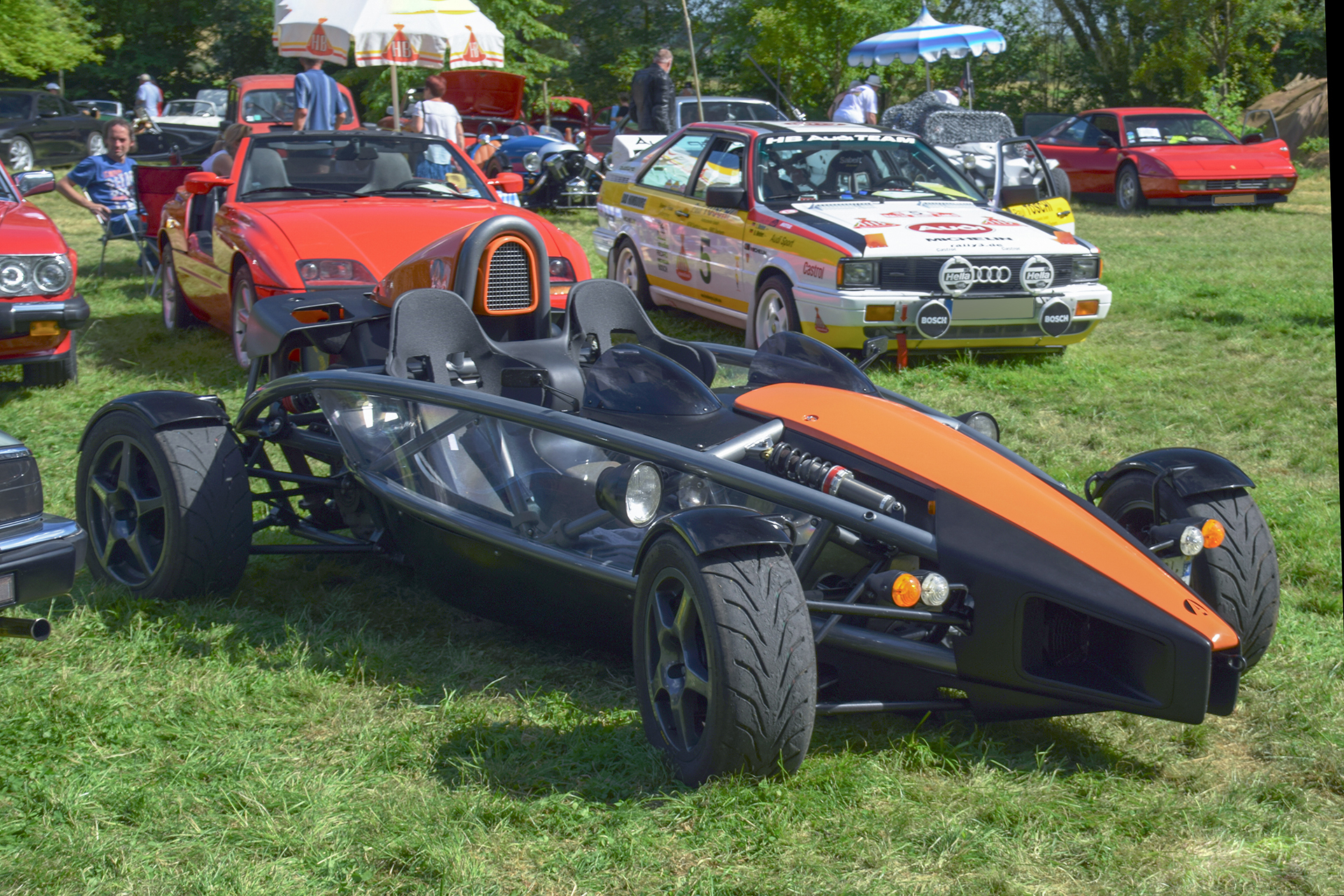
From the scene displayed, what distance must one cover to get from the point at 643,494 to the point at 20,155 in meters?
23.2

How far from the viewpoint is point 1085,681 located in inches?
112

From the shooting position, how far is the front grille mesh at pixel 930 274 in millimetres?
7539

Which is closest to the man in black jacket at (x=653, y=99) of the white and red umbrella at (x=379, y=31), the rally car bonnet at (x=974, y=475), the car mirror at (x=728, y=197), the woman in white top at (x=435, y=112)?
the woman in white top at (x=435, y=112)

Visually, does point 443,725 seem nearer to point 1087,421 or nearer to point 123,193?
point 1087,421

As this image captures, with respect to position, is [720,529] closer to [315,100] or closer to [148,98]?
[315,100]

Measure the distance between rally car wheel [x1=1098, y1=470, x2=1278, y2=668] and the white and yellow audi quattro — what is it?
12.8 feet

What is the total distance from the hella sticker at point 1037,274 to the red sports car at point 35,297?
5409 mm

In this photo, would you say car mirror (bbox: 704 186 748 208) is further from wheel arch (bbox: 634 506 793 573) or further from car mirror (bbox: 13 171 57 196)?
wheel arch (bbox: 634 506 793 573)

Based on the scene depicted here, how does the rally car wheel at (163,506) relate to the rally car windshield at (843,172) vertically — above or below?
below

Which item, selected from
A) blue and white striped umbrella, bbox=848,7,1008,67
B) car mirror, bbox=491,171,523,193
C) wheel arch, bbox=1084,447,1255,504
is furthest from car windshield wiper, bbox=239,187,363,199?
blue and white striped umbrella, bbox=848,7,1008,67

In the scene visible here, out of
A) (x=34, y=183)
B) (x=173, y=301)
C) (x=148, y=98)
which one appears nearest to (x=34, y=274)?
(x=34, y=183)

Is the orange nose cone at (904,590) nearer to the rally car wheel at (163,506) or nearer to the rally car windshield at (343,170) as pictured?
the rally car wheel at (163,506)

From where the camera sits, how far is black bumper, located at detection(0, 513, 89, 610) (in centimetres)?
311

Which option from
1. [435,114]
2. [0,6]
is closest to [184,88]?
[0,6]
